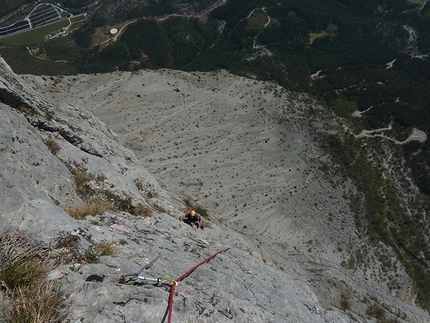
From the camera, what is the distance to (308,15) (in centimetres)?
10888

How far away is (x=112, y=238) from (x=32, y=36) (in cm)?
15804

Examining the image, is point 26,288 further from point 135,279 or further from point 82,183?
point 82,183

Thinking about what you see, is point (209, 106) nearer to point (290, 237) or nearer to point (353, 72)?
point (290, 237)

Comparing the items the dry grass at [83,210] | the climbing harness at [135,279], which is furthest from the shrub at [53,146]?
the climbing harness at [135,279]

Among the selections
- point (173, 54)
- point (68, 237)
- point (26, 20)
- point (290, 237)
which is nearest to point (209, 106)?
point (290, 237)

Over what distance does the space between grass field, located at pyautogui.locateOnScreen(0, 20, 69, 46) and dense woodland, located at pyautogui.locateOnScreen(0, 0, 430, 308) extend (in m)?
8.59

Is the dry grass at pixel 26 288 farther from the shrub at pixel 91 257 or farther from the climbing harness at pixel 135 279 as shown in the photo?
the climbing harness at pixel 135 279

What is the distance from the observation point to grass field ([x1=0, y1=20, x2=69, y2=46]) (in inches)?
5037

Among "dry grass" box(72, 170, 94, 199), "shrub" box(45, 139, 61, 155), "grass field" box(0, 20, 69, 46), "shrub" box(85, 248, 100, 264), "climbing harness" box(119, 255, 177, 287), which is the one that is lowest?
"dry grass" box(72, 170, 94, 199)

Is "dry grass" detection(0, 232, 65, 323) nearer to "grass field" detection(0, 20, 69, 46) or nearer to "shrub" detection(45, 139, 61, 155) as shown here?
"shrub" detection(45, 139, 61, 155)

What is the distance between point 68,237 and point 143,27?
134m

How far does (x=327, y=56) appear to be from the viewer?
309 feet

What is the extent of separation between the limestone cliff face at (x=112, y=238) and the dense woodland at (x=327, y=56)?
1234 inches

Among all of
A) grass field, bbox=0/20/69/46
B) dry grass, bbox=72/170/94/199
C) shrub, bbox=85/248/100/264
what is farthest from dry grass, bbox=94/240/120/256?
grass field, bbox=0/20/69/46
